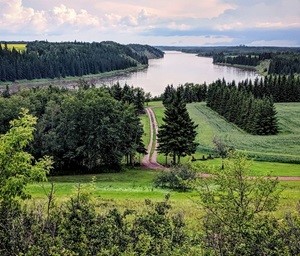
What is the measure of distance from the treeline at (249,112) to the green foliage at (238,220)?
199 ft

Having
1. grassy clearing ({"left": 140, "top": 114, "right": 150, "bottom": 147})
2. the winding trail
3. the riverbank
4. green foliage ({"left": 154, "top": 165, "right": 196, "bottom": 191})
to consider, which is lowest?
grassy clearing ({"left": 140, "top": 114, "right": 150, "bottom": 147})

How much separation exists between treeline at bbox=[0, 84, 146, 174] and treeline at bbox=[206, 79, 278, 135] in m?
31.7

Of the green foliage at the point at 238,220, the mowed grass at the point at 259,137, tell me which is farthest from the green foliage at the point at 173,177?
the green foliage at the point at 238,220

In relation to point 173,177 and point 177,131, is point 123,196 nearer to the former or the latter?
point 173,177

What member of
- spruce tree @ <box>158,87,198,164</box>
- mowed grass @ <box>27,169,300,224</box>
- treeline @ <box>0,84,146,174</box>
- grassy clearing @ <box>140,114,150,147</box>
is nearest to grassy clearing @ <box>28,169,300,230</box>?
mowed grass @ <box>27,169,300,224</box>

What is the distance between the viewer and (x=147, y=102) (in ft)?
390

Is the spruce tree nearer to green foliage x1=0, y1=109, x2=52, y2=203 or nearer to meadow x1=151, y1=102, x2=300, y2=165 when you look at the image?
meadow x1=151, y1=102, x2=300, y2=165

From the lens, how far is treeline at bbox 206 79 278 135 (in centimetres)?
7544

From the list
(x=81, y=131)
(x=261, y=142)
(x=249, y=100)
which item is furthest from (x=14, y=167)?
(x=249, y=100)

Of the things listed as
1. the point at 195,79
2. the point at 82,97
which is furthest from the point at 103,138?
the point at 195,79

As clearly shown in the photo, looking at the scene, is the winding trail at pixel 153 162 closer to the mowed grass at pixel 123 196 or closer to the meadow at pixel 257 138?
the meadow at pixel 257 138

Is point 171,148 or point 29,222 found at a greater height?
point 29,222

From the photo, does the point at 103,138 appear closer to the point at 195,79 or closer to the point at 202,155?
the point at 202,155

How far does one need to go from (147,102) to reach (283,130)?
47714 millimetres
